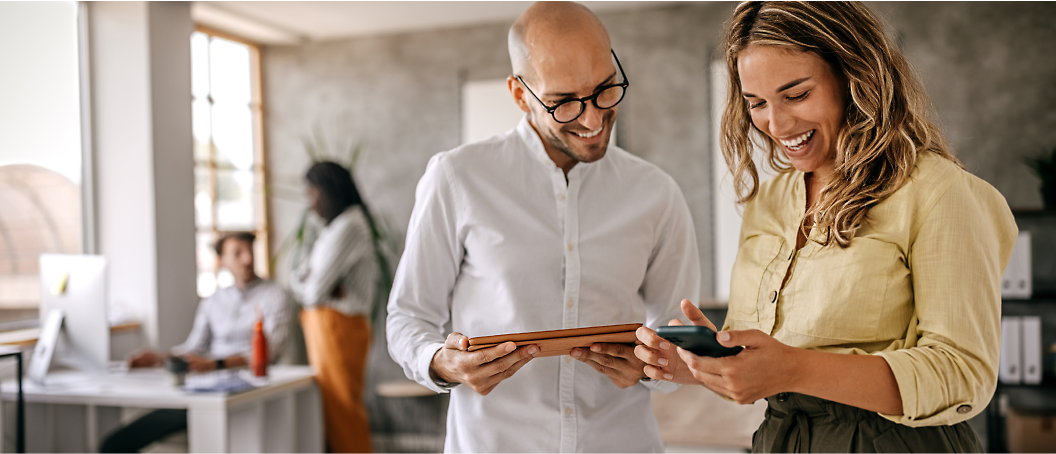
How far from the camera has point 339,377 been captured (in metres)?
3.99

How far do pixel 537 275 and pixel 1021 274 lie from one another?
11.2ft

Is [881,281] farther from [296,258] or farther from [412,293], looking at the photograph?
[296,258]

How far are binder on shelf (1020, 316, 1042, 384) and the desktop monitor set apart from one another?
4480 mm

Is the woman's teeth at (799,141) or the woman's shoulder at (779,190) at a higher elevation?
the woman's teeth at (799,141)

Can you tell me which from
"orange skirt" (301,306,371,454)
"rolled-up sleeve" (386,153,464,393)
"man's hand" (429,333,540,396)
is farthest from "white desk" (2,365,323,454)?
"man's hand" (429,333,540,396)

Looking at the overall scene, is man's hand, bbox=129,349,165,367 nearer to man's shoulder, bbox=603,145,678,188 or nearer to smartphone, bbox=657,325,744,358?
man's shoulder, bbox=603,145,678,188

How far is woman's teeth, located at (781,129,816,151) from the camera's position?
1116 mm

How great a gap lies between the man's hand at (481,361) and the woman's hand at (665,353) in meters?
0.19

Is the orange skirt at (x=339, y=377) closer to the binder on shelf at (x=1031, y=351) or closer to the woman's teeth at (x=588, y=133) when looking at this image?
the woman's teeth at (x=588, y=133)

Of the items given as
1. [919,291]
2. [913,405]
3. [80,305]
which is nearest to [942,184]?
[919,291]

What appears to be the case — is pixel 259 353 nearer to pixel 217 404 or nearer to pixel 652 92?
pixel 217 404

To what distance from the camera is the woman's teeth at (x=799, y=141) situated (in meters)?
1.12

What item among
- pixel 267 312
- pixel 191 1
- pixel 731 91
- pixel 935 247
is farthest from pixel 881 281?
pixel 191 1

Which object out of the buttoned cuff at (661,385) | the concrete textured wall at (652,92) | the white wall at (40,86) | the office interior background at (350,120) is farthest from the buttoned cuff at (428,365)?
the white wall at (40,86)
